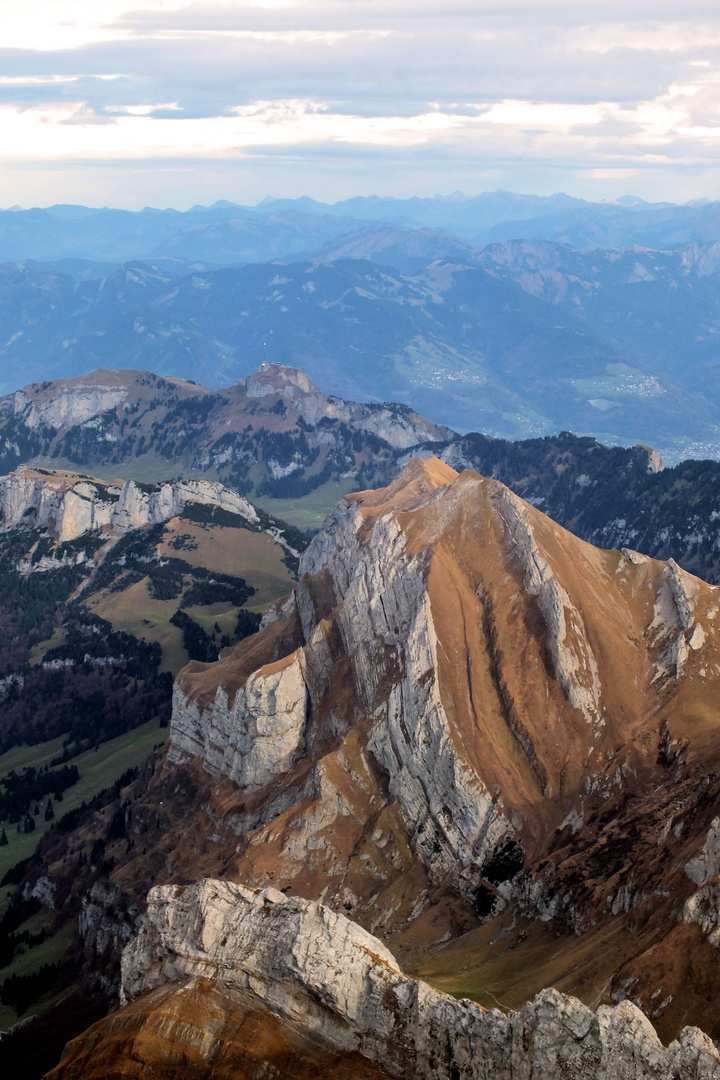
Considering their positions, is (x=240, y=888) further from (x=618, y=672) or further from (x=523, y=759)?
(x=618, y=672)

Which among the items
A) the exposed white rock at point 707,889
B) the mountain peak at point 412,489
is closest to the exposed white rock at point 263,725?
the mountain peak at point 412,489

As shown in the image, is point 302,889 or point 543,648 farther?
point 543,648

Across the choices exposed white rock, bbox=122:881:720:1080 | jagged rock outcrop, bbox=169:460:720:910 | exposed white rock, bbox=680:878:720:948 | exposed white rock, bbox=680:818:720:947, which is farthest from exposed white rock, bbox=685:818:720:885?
exposed white rock, bbox=122:881:720:1080

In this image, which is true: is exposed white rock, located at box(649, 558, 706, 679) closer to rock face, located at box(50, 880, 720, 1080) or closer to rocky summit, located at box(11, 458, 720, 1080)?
rocky summit, located at box(11, 458, 720, 1080)

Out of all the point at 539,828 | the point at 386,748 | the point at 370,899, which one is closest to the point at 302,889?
the point at 370,899

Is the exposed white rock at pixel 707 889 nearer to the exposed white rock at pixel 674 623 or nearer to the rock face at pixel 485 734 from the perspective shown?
the rock face at pixel 485 734

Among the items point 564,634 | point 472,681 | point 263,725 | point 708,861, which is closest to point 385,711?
point 472,681
